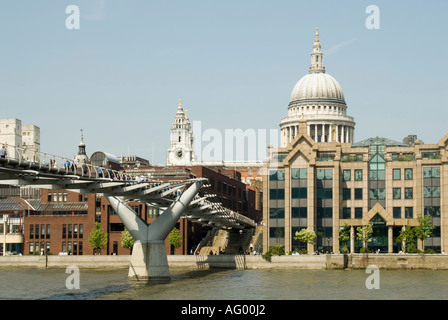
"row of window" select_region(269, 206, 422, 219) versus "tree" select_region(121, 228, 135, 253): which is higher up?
"row of window" select_region(269, 206, 422, 219)

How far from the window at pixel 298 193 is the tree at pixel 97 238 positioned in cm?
2689

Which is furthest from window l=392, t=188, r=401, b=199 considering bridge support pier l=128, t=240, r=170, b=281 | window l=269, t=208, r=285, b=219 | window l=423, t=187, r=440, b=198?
bridge support pier l=128, t=240, r=170, b=281

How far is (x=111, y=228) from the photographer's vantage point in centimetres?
12019

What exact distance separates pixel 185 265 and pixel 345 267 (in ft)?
64.3

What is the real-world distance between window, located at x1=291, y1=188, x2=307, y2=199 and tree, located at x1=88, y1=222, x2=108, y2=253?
88.2 feet

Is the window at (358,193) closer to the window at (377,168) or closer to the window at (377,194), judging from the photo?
the window at (377,194)

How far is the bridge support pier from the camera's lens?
269 ft

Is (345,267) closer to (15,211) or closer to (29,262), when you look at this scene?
(29,262)

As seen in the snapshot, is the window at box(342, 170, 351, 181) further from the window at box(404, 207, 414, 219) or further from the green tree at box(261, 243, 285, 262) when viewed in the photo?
the green tree at box(261, 243, 285, 262)

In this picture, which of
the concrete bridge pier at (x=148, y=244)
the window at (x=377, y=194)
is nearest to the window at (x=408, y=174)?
the window at (x=377, y=194)

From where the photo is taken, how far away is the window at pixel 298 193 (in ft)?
360

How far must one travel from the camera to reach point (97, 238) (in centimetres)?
11688

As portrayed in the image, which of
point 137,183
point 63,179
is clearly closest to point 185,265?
point 137,183
